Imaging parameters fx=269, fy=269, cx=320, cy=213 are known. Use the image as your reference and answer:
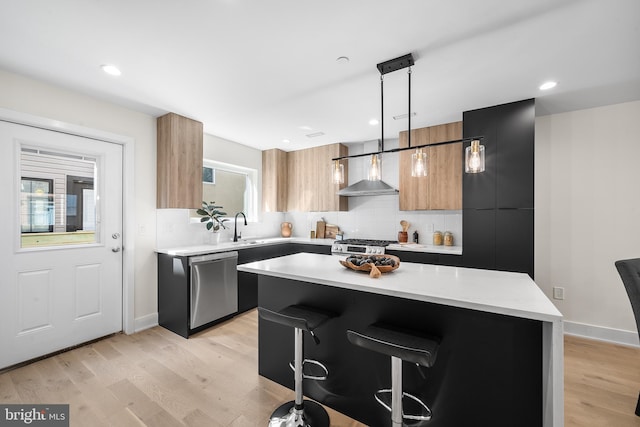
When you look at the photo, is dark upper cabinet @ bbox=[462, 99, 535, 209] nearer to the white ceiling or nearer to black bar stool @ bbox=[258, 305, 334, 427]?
the white ceiling

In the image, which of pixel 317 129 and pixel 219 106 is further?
pixel 317 129

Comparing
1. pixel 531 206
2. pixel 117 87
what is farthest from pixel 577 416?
pixel 117 87

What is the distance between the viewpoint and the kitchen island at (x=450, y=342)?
1.25 m

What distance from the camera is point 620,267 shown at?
5.87 feet

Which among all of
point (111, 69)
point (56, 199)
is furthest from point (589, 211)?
point (56, 199)

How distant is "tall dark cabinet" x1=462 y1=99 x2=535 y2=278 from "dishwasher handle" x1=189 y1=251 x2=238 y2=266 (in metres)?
2.77

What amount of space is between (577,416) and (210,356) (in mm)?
2852

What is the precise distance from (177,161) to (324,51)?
218cm

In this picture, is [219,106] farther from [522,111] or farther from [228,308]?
[522,111]

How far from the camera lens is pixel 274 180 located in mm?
4766

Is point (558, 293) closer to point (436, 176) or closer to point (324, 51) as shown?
point (436, 176)

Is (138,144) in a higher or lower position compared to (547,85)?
lower

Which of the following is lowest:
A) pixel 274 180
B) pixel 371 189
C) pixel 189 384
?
pixel 189 384

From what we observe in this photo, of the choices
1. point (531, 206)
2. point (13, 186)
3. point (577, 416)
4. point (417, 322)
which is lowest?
point (577, 416)
